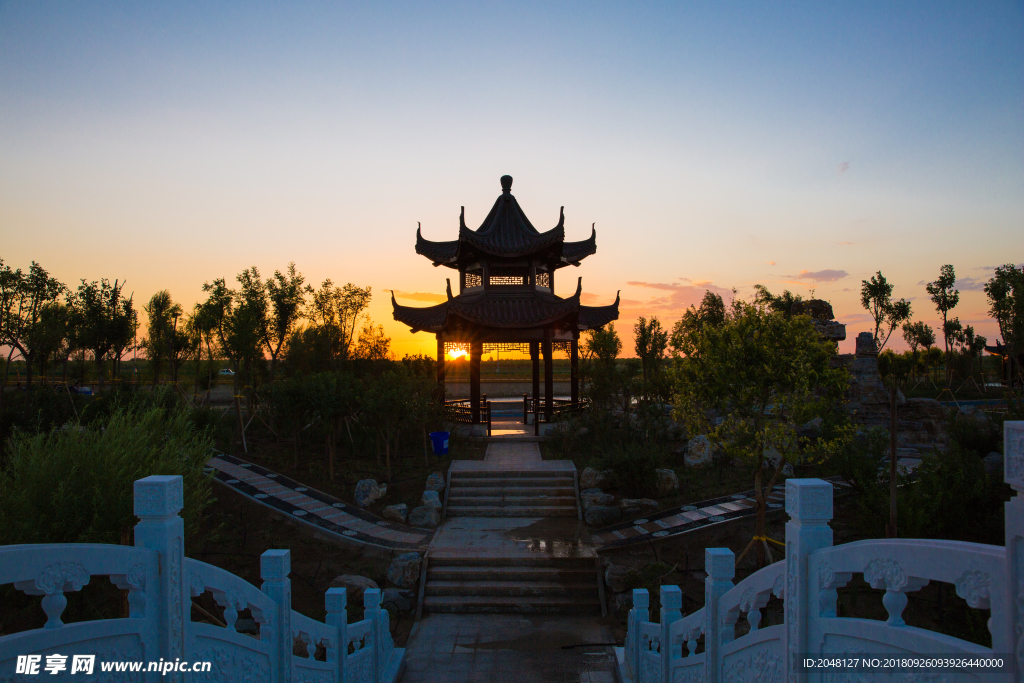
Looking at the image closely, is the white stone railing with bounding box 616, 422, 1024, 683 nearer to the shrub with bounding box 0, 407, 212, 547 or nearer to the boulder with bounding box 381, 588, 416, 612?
the boulder with bounding box 381, 588, 416, 612

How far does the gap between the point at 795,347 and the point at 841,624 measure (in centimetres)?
535

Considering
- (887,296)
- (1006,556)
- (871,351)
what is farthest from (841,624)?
(887,296)

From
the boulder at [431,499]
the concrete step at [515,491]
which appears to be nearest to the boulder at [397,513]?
the boulder at [431,499]

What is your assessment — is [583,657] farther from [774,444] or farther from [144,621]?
[144,621]

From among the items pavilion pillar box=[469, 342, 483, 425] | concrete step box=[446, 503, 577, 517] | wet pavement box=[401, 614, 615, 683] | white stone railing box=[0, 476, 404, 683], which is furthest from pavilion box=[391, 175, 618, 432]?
white stone railing box=[0, 476, 404, 683]

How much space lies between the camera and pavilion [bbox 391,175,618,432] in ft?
52.9

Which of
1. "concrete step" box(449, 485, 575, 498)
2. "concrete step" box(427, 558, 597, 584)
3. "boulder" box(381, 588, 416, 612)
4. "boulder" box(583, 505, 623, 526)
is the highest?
"concrete step" box(449, 485, 575, 498)

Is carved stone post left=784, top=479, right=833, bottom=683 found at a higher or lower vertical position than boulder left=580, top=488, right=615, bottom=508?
higher

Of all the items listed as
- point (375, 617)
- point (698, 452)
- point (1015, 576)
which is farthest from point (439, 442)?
point (1015, 576)

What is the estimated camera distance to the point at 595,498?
33.9 feet

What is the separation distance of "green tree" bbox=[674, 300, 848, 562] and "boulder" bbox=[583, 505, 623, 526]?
2.63m

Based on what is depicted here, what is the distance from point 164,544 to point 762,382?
6.92 m

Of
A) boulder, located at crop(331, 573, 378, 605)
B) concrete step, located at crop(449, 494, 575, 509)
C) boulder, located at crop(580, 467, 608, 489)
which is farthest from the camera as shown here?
boulder, located at crop(580, 467, 608, 489)

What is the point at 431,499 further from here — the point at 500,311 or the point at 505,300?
the point at 505,300
